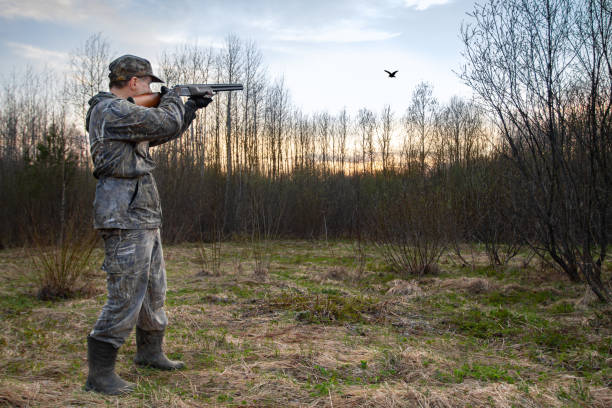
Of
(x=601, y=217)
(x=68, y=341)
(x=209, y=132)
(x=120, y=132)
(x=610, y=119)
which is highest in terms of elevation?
(x=209, y=132)

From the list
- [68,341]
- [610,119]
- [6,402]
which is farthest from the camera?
[610,119]

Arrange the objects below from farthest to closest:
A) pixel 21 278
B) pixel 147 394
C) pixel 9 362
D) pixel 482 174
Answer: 1. pixel 482 174
2. pixel 21 278
3. pixel 9 362
4. pixel 147 394

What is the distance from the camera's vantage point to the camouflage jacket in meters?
2.59

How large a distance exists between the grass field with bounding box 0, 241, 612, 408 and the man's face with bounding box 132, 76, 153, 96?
200cm

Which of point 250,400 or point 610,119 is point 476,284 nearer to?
point 610,119

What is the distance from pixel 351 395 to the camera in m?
2.61

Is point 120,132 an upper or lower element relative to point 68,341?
upper

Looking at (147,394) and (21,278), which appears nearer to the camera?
(147,394)

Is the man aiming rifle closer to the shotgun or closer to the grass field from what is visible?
the shotgun

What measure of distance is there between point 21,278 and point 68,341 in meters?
4.92

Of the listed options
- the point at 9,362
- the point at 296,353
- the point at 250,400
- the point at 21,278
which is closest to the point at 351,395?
the point at 250,400

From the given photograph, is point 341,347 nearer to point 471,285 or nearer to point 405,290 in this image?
point 405,290

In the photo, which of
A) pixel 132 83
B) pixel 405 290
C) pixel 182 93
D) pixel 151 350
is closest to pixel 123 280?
pixel 151 350

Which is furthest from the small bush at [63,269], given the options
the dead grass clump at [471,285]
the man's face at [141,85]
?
the dead grass clump at [471,285]
